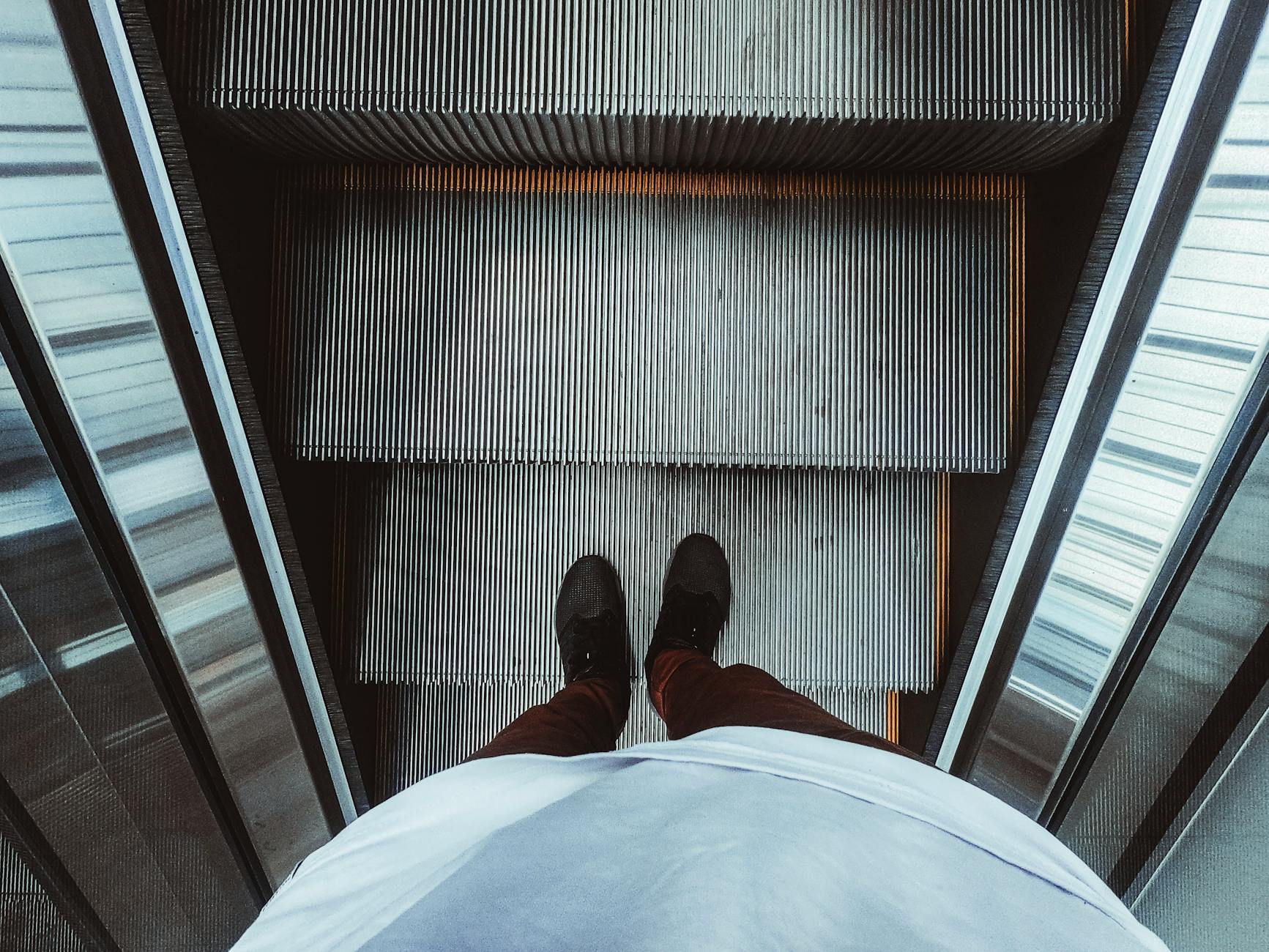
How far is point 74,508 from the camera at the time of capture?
1552 millimetres

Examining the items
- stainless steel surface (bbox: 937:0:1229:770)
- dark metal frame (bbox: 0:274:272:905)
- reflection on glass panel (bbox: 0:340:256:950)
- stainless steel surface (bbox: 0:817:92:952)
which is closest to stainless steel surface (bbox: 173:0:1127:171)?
stainless steel surface (bbox: 937:0:1229:770)

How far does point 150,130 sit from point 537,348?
985mm

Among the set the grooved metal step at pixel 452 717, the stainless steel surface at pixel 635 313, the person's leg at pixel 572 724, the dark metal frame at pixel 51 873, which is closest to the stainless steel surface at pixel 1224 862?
the stainless steel surface at pixel 635 313

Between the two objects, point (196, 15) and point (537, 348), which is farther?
point (537, 348)

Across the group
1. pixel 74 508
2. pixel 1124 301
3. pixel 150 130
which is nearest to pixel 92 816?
pixel 74 508

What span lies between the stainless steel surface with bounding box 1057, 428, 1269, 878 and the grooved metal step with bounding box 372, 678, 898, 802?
0.75 metres

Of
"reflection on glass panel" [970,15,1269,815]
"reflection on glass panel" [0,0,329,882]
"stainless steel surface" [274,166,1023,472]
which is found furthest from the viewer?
"stainless steel surface" [274,166,1023,472]

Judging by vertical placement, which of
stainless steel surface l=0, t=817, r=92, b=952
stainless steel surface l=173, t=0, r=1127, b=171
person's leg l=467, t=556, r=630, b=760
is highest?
stainless steel surface l=173, t=0, r=1127, b=171

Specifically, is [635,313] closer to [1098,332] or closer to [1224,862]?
[1098,332]

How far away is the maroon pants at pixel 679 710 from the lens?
1622mm

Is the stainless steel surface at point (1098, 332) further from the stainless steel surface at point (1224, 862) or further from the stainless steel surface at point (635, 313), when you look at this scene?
the stainless steel surface at point (1224, 862)

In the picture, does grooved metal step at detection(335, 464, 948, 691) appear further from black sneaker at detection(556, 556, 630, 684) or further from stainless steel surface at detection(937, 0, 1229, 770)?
stainless steel surface at detection(937, 0, 1229, 770)

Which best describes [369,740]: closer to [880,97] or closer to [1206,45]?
[880,97]

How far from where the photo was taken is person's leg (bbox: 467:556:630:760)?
2152 mm
